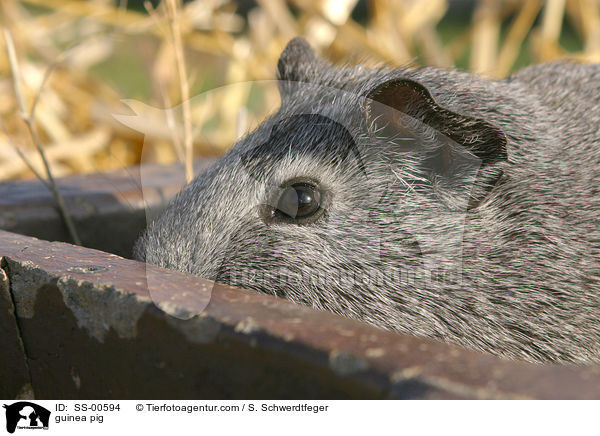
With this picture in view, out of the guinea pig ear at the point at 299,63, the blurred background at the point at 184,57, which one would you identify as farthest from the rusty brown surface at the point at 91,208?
the blurred background at the point at 184,57

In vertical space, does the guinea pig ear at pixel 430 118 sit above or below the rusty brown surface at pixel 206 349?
above

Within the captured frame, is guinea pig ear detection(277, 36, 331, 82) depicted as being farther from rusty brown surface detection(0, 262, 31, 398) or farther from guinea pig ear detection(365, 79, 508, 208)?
rusty brown surface detection(0, 262, 31, 398)

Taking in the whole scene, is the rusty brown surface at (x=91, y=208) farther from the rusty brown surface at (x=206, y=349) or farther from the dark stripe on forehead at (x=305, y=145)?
the rusty brown surface at (x=206, y=349)

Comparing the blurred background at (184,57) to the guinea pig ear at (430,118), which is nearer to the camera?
the guinea pig ear at (430,118)

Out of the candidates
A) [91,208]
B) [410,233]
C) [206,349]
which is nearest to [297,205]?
[410,233]

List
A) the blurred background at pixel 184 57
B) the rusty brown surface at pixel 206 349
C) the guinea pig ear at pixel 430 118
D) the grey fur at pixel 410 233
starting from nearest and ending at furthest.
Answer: the rusty brown surface at pixel 206 349, the guinea pig ear at pixel 430 118, the grey fur at pixel 410 233, the blurred background at pixel 184 57

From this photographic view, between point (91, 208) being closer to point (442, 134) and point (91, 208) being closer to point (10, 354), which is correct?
point (10, 354)
